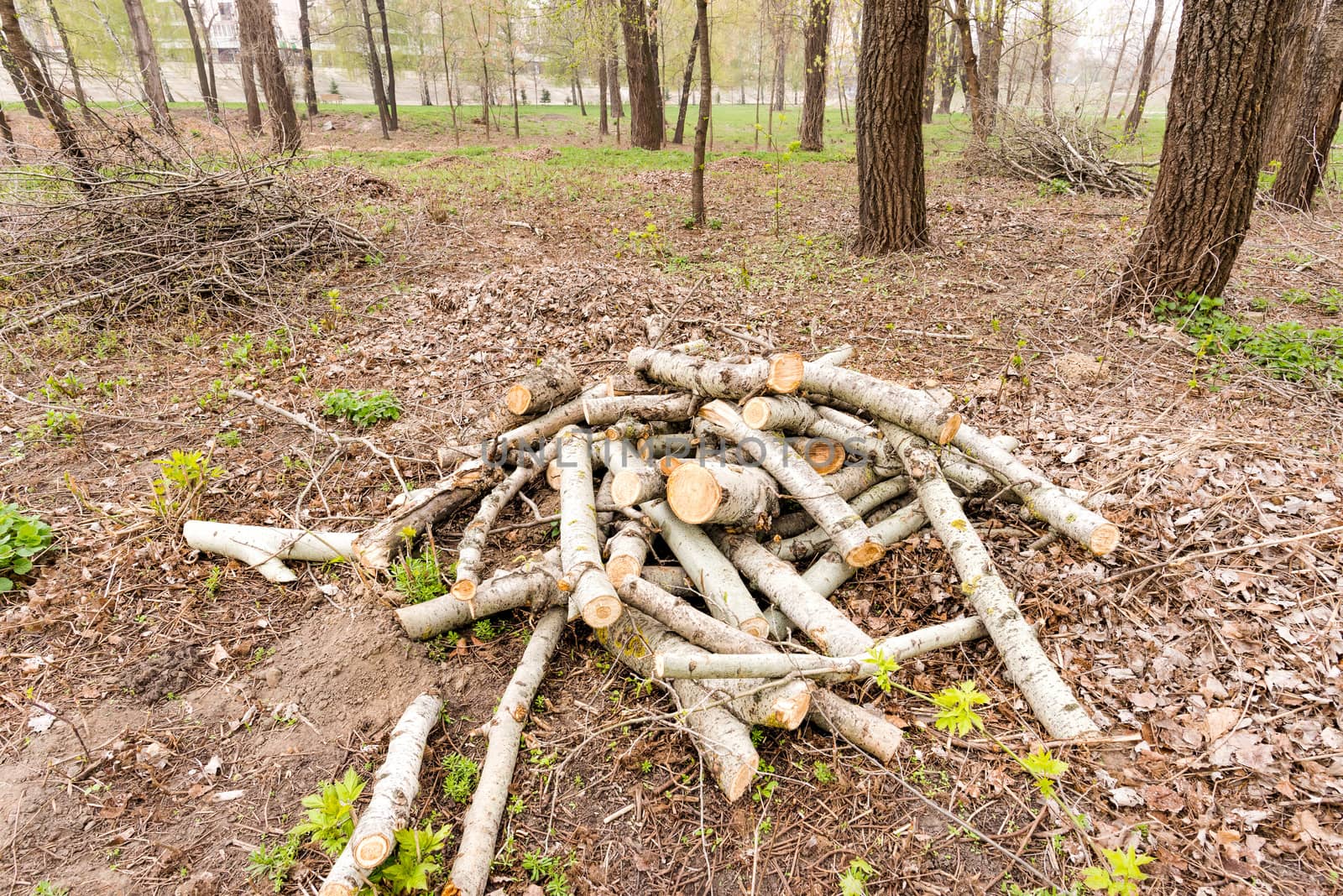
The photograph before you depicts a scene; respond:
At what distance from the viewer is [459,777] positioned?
2.64m

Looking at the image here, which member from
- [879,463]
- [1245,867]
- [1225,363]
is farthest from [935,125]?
[1245,867]

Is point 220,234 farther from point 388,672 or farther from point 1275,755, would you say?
point 1275,755

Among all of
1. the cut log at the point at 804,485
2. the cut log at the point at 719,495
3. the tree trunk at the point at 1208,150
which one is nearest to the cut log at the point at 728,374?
the cut log at the point at 804,485

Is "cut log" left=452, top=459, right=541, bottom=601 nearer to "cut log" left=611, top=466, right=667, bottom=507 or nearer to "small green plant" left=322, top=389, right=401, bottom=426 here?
"cut log" left=611, top=466, right=667, bottom=507

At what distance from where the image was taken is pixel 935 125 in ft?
82.9

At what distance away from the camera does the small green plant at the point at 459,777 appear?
8.46 ft

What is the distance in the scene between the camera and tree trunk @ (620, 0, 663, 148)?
52.0 ft

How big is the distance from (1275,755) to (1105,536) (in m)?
0.98

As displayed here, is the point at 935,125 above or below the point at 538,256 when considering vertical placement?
above

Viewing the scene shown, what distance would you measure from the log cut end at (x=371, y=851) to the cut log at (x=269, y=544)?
181 cm

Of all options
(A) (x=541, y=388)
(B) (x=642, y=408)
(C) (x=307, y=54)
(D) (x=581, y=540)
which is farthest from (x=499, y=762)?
(C) (x=307, y=54)

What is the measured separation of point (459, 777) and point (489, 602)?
812mm

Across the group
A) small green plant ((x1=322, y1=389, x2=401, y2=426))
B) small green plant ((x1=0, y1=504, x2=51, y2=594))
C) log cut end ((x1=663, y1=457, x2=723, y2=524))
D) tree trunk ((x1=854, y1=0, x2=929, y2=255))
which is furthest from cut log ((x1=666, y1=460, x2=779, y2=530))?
tree trunk ((x1=854, y1=0, x2=929, y2=255))

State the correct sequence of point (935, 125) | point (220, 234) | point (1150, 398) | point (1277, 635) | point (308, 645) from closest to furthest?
1. point (1277, 635)
2. point (308, 645)
3. point (1150, 398)
4. point (220, 234)
5. point (935, 125)
